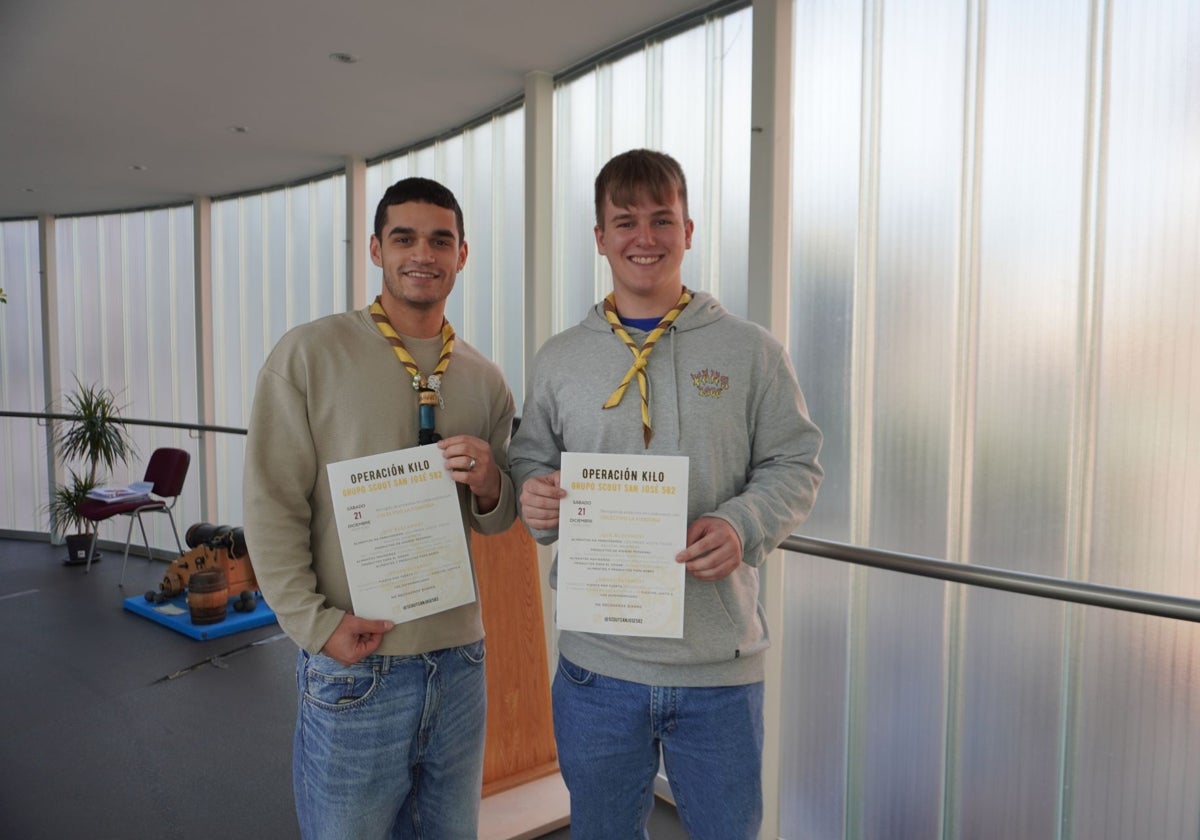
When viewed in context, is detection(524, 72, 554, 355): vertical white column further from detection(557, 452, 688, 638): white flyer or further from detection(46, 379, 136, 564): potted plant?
detection(46, 379, 136, 564): potted plant

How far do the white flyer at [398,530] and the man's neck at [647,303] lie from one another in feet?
1.49

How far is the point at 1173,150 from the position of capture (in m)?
1.77

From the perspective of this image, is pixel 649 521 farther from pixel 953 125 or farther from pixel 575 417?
pixel 953 125

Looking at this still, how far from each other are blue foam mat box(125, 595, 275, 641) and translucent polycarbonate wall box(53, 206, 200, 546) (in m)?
1.49

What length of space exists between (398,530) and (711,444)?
594 mm

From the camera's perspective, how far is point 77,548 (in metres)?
6.43

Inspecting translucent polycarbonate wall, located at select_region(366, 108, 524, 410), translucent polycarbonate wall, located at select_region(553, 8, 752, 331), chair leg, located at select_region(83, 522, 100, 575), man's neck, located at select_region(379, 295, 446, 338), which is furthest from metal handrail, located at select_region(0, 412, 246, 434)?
man's neck, located at select_region(379, 295, 446, 338)

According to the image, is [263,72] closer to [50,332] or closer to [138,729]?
[138,729]

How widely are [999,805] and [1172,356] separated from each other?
4.05 ft

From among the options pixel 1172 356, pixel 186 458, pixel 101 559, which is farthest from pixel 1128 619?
pixel 101 559

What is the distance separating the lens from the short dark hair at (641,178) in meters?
1.44

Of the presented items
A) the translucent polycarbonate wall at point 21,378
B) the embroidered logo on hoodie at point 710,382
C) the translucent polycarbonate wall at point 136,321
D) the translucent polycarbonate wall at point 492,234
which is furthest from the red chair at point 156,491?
the embroidered logo on hoodie at point 710,382

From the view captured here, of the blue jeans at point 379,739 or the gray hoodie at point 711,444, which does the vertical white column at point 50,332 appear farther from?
the gray hoodie at point 711,444

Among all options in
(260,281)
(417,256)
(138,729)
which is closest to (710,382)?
(417,256)
